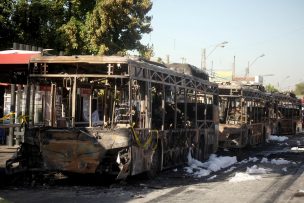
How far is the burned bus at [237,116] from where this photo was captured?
70.3 ft

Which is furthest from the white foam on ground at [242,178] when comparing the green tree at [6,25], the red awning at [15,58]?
the green tree at [6,25]

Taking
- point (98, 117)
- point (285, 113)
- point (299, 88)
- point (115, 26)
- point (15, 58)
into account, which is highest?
point (299, 88)

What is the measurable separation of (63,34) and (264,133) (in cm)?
1260

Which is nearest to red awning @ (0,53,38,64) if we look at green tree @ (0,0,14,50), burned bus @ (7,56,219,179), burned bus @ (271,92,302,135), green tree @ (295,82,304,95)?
burned bus @ (7,56,219,179)

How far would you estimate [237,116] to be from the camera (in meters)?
23.0

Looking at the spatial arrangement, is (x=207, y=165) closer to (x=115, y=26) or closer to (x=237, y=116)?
(x=237, y=116)

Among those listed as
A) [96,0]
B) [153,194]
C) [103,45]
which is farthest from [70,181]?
[96,0]

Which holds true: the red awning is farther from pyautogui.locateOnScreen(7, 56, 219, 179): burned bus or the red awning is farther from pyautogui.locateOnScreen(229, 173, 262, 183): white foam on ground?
pyautogui.locateOnScreen(229, 173, 262, 183): white foam on ground

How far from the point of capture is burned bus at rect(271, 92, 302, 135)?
1292 inches

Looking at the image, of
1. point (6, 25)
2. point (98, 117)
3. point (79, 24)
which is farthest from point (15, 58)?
point (6, 25)

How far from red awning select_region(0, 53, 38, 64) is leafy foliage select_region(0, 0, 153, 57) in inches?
392

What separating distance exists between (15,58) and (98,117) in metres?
3.69

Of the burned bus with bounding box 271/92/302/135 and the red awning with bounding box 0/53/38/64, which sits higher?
the red awning with bounding box 0/53/38/64

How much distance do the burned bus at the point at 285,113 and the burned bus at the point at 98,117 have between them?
1995cm
